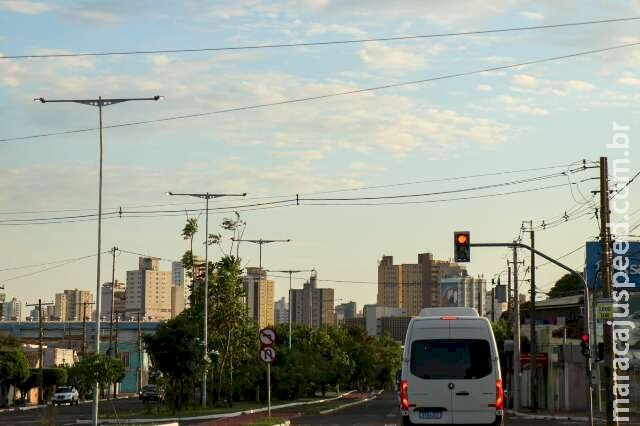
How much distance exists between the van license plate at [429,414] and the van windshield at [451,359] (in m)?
0.82

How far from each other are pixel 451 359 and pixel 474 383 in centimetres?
78

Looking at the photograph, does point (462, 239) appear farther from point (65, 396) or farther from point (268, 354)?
point (65, 396)

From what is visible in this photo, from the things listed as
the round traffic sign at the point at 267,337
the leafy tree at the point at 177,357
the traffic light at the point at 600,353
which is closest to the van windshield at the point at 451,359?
the traffic light at the point at 600,353

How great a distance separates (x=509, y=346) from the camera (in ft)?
291

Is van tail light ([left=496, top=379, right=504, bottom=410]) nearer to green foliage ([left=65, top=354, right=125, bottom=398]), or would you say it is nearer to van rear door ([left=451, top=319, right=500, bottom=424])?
van rear door ([left=451, top=319, right=500, bottom=424])

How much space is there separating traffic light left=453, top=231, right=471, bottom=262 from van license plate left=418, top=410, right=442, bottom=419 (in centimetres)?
1163

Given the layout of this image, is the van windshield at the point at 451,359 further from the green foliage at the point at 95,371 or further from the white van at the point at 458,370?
the green foliage at the point at 95,371

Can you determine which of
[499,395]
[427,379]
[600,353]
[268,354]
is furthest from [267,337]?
[499,395]

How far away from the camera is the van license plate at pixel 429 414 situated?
27.2 meters

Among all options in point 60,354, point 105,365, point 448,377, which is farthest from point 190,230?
point 60,354

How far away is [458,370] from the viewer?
27.3 metres

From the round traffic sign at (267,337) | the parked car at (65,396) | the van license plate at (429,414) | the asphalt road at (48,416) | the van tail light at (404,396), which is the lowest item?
the parked car at (65,396)

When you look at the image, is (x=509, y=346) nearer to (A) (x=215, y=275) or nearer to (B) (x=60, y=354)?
(A) (x=215, y=275)

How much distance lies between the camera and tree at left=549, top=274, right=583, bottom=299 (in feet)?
468
